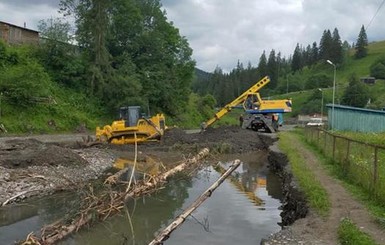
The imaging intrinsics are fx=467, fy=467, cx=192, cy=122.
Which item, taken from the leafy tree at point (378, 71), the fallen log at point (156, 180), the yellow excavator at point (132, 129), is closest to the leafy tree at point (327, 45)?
the leafy tree at point (378, 71)

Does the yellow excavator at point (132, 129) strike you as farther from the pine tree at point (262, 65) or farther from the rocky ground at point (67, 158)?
the pine tree at point (262, 65)

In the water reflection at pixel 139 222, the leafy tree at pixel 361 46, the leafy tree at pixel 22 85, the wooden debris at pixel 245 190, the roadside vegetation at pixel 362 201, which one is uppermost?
the leafy tree at pixel 361 46

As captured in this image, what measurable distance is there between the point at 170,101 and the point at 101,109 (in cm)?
1393

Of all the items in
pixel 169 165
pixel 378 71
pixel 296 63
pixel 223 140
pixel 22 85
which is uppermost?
pixel 296 63

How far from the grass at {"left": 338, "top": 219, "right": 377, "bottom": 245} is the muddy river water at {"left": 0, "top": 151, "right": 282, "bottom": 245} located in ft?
9.44

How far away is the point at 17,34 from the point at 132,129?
36122mm

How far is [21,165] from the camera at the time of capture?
2095 centimetres

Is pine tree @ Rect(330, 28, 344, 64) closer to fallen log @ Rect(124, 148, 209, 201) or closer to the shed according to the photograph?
the shed

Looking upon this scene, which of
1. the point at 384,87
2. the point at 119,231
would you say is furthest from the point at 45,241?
the point at 384,87

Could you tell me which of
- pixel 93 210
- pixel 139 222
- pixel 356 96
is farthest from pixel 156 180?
pixel 356 96

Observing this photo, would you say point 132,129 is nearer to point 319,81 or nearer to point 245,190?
point 245,190

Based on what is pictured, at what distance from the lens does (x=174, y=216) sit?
15.7 metres

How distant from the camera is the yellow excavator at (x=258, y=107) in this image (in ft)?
153

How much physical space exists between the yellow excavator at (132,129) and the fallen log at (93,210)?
16.4 meters
